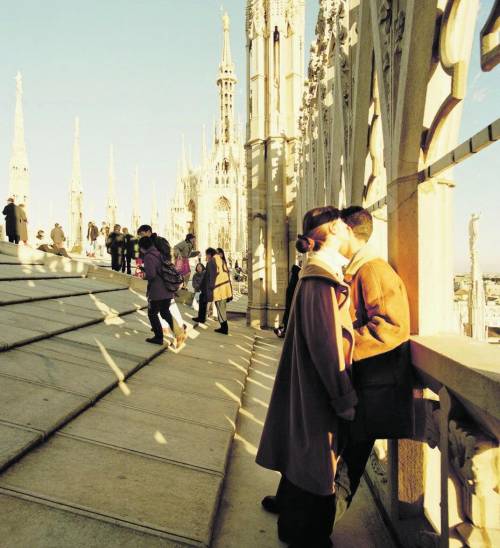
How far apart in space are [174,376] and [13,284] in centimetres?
389

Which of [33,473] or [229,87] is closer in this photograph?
[33,473]

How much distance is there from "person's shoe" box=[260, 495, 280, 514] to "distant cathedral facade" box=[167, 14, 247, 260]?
61.1m

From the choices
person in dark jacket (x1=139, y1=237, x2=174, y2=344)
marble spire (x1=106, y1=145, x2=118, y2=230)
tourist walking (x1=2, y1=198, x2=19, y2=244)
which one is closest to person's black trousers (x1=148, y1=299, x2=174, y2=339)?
person in dark jacket (x1=139, y1=237, x2=174, y2=344)

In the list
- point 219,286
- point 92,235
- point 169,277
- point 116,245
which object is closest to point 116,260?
point 116,245

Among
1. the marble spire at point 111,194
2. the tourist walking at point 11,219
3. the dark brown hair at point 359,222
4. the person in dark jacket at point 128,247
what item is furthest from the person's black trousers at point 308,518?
the marble spire at point 111,194

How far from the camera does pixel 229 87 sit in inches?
2773

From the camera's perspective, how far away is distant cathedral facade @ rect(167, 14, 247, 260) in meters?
65.9

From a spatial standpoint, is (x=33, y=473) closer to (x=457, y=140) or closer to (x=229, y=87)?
(x=457, y=140)

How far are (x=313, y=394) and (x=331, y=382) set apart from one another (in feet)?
0.41

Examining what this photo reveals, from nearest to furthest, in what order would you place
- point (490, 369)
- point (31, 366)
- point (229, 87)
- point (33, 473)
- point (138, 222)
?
point (490, 369) → point (33, 473) → point (31, 366) → point (138, 222) → point (229, 87)

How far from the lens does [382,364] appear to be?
2143 millimetres

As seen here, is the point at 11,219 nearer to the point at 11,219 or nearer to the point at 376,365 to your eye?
the point at 11,219

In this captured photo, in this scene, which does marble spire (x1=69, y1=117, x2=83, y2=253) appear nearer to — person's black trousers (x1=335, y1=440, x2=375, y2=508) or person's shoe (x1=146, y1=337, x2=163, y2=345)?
person's shoe (x1=146, y1=337, x2=163, y2=345)

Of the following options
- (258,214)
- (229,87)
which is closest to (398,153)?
(258,214)
